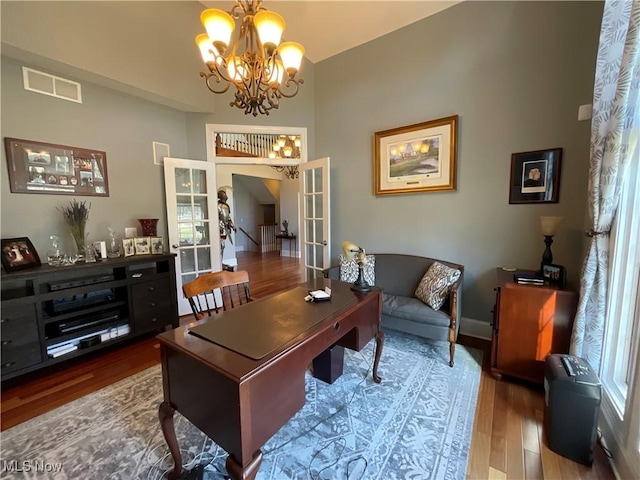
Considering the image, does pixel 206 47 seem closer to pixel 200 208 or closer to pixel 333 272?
pixel 200 208

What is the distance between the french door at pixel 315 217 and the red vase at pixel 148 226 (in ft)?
6.23

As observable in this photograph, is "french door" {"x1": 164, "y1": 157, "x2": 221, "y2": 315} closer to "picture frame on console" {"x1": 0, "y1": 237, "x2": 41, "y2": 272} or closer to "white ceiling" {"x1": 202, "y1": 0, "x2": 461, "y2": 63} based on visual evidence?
"picture frame on console" {"x1": 0, "y1": 237, "x2": 41, "y2": 272}

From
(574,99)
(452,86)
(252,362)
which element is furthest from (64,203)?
(574,99)

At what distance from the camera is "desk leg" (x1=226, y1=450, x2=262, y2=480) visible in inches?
35.1

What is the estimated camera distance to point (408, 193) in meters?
3.08

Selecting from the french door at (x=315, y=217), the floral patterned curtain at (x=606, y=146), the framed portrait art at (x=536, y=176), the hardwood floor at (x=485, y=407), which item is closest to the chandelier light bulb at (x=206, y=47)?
the french door at (x=315, y=217)

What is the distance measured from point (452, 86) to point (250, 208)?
7432 mm

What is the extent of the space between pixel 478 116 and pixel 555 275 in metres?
1.64

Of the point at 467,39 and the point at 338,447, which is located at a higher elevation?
the point at 467,39

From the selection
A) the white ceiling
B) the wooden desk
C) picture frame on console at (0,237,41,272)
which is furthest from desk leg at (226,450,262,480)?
the white ceiling

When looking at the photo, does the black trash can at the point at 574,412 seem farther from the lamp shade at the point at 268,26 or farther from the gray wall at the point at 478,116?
the lamp shade at the point at 268,26

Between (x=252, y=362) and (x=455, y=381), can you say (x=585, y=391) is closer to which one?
(x=455, y=381)

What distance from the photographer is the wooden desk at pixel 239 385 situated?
90 centimetres

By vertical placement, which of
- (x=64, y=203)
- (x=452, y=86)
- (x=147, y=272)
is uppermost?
(x=452, y=86)
